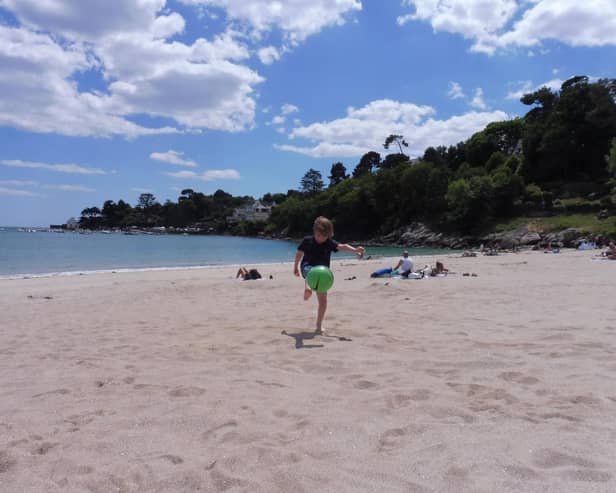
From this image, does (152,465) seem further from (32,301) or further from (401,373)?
(32,301)

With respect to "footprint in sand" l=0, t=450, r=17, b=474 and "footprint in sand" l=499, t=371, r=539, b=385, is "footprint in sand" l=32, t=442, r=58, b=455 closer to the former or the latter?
"footprint in sand" l=0, t=450, r=17, b=474

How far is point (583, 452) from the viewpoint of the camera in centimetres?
277

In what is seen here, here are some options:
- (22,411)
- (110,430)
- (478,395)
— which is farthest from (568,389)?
(22,411)

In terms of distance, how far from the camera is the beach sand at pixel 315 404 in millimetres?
2646

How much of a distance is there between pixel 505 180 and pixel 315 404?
207ft

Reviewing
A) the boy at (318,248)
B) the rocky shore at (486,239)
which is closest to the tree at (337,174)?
the rocky shore at (486,239)

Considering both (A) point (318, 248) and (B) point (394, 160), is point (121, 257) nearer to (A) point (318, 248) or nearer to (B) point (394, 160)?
(A) point (318, 248)

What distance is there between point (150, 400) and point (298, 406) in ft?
4.21

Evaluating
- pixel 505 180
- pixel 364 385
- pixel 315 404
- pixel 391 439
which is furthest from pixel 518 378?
pixel 505 180

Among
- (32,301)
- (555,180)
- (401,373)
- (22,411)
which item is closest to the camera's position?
(22,411)

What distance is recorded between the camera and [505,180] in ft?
198

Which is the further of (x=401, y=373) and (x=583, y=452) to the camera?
(x=401, y=373)

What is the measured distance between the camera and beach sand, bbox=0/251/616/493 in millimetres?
2646

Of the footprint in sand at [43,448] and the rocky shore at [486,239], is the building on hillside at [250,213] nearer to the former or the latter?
the rocky shore at [486,239]
